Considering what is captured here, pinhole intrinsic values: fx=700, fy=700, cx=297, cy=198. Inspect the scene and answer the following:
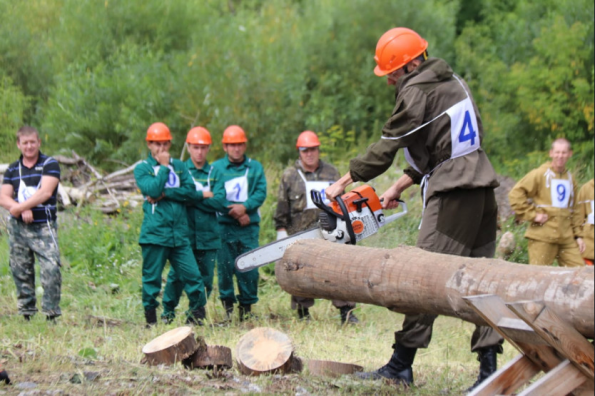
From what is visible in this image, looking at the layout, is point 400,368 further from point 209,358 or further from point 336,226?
point 209,358

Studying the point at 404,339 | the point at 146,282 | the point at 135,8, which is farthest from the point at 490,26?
the point at 404,339

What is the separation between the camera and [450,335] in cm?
768

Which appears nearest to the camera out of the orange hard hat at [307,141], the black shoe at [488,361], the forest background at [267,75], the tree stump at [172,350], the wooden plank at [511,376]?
the wooden plank at [511,376]

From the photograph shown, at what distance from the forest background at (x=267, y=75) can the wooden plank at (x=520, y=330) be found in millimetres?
9272

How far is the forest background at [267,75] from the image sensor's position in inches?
551

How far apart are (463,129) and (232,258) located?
416 cm

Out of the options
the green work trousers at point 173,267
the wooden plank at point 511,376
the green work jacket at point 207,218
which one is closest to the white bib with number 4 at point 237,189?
A: the green work jacket at point 207,218

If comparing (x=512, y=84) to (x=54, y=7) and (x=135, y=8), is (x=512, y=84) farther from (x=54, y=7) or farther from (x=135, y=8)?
(x=54, y=7)

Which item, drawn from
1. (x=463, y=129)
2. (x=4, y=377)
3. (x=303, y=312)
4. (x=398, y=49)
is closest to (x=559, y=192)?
(x=303, y=312)

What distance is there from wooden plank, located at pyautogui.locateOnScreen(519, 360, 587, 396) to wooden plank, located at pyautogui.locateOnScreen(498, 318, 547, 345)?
0.47 ft

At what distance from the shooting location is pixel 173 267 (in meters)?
7.42

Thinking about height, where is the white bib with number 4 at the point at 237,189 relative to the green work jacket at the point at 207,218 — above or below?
above

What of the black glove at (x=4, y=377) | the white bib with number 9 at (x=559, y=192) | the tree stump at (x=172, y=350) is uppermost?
the white bib with number 9 at (x=559, y=192)

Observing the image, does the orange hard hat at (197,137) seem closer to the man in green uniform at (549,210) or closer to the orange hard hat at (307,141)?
the orange hard hat at (307,141)
